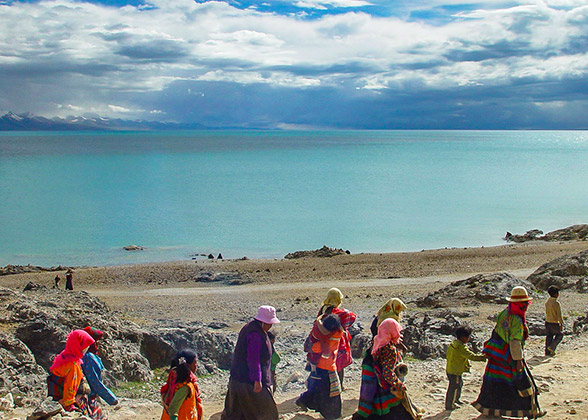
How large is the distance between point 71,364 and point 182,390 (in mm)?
1423

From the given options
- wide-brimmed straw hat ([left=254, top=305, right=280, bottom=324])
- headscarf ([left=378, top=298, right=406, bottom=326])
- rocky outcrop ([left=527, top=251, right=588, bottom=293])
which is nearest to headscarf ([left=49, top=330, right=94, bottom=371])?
wide-brimmed straw hat ([left=254, top=305, right=280, bottom=324])

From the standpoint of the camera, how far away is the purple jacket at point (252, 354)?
6.75 meters

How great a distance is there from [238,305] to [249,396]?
40.3 ft

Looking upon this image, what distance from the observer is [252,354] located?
266 inches

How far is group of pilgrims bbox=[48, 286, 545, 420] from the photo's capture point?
21.4 ft

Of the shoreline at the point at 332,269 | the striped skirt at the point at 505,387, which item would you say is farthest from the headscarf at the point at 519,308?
the shoreline at the point at 332,269

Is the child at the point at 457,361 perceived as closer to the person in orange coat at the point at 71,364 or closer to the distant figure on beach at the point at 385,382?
the distant figure on beach at the point at 385,382

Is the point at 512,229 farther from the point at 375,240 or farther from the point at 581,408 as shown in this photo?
the point at 581,408

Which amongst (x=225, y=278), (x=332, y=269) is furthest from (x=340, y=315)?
(x=332, y=269)

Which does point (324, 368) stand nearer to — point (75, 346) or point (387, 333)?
point (387, 333)

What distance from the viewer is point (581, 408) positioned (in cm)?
789

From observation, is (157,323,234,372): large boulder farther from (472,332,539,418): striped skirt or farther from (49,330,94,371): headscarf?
(472,332,539,418): striped skirt

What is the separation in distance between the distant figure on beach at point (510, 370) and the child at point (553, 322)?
11.1 feet

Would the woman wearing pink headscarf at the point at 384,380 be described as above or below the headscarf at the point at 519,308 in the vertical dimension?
below
